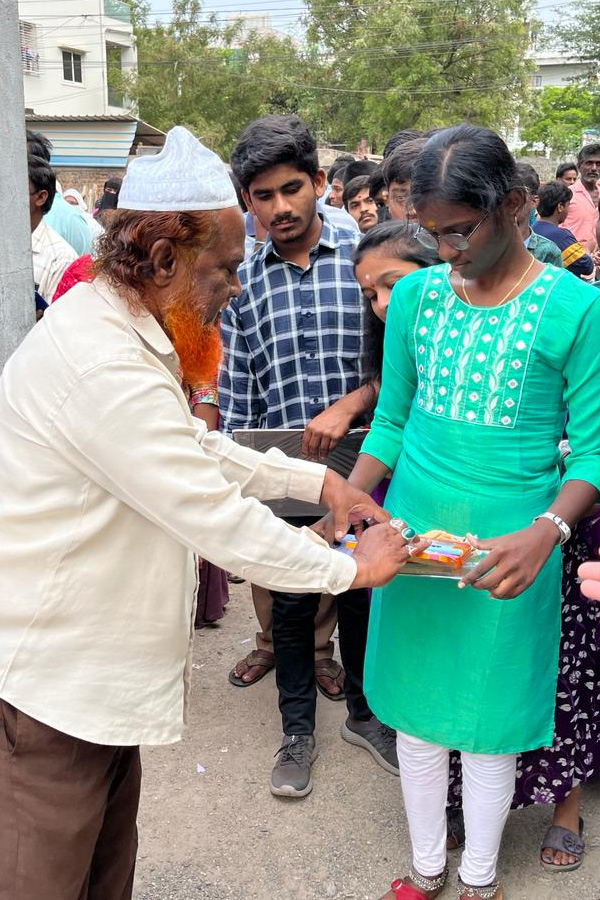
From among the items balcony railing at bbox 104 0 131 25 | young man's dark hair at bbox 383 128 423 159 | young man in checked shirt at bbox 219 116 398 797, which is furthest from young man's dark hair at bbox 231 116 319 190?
balcony railing at bbox 104 0 131 25

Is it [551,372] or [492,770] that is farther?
[492,770]

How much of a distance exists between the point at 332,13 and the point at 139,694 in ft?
127

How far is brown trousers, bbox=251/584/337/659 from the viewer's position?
3.97m

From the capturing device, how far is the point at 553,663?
2.42 meters

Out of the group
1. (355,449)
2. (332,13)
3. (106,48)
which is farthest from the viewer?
(106,48)

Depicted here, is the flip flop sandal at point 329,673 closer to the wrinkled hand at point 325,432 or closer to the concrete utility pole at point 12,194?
the wrinkled hand at point 325,432

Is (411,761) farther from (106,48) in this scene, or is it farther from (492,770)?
(106,48)

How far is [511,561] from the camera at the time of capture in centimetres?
200

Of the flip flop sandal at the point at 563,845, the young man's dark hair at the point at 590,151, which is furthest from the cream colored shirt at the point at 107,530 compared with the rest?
the young man's dark hair at the point at 590,151

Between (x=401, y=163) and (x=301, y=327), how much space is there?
3.42 ft

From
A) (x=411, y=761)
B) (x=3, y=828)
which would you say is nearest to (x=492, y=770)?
(x=411, y=761)

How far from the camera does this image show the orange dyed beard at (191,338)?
1.77m

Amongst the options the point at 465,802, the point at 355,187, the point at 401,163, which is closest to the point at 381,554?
the point at 465,802

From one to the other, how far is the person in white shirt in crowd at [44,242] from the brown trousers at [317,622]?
1.75 meters
